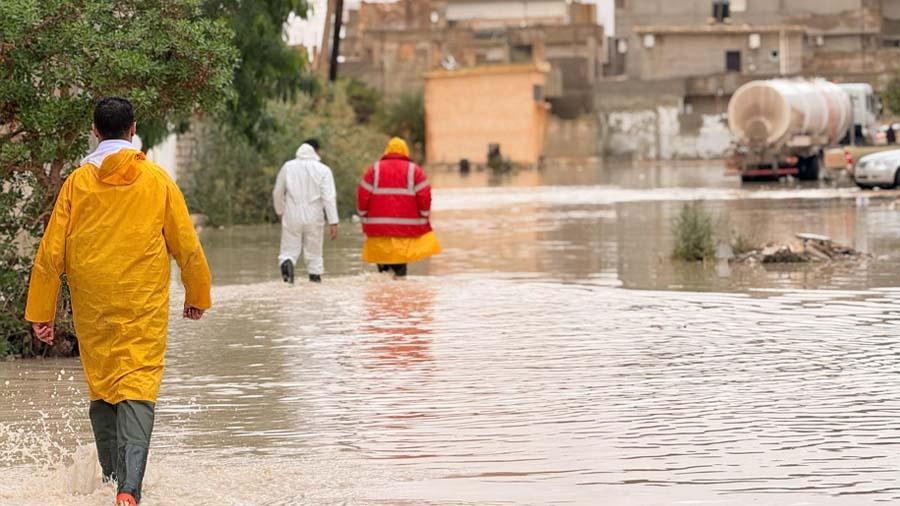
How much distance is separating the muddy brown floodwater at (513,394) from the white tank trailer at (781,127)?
2742 centimetres

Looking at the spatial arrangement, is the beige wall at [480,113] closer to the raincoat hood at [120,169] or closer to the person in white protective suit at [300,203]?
the person in white protective suit at [300,203]

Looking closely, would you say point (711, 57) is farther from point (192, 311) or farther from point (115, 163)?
point (115, 163)

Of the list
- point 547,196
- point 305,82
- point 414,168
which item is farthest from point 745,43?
point 414,168

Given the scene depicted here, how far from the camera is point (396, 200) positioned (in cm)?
1769

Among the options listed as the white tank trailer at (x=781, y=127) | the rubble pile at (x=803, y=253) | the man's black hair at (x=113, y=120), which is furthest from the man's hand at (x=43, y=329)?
the white tank trailer at (x=781, y=127)

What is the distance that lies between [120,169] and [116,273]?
1.40ft

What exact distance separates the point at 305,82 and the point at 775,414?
728 inches

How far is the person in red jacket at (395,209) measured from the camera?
17656mm

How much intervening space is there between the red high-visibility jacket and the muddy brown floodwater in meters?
0.57

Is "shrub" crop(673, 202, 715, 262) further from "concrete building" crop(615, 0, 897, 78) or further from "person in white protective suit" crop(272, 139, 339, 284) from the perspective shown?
"concrete building" crop(615, 0, 897, 78)

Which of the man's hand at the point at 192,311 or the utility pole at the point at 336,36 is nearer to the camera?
the man's hand at the point at 192,311

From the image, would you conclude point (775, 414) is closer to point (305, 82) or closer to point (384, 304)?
point (384, 304)

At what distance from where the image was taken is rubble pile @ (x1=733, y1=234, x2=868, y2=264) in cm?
1969

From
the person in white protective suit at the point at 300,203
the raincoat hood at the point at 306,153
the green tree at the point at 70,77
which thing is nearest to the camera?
the green tree at the point at 70,77
